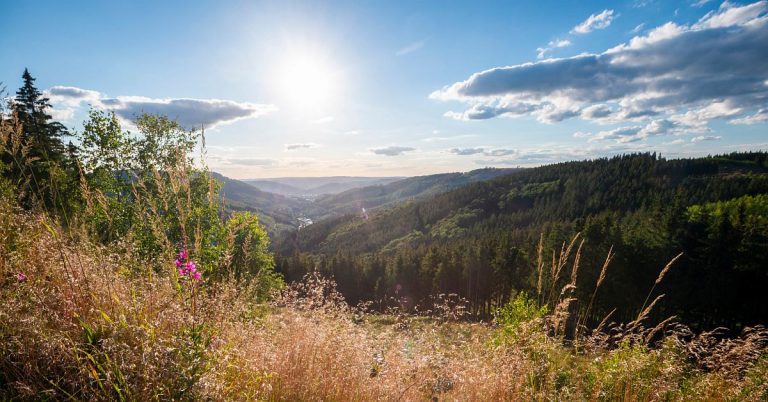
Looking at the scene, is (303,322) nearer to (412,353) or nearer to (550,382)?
(412,353)

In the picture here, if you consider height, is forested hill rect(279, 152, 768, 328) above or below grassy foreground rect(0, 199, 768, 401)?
below

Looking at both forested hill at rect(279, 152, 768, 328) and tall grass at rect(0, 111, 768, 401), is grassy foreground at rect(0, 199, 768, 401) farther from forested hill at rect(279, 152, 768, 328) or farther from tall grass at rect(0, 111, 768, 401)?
forested hill at rect(279, 152, 768, 328)

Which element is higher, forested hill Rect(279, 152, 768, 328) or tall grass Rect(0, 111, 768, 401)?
tall grass Rect(0, 111, 768, 401)

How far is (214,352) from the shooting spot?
8.49ft

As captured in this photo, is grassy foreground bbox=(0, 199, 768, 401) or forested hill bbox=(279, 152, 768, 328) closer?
grassy foreground bbox=(0, 199, 768, 401)

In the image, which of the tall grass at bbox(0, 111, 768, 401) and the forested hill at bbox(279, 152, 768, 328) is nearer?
the tall grass at bbox(0, 111, 768, 401)

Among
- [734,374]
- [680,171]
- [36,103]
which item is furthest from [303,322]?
[680,171]

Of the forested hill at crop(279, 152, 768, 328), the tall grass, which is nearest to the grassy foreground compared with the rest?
the tall grass

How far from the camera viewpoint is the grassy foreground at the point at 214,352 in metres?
2.39

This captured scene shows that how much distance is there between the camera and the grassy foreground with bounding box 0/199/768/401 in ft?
7.84

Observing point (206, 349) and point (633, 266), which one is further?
point (633, 266)

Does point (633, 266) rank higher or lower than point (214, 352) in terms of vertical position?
lower

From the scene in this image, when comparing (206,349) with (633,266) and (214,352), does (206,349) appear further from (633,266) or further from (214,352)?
(633,266)

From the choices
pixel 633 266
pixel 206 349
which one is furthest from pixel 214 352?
pixel 633 266
